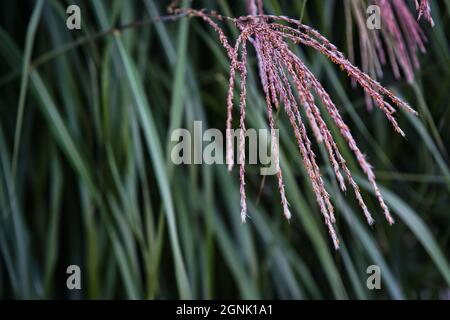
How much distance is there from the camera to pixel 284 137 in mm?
898

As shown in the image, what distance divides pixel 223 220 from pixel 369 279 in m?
0.26

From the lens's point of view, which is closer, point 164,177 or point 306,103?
point 306,103

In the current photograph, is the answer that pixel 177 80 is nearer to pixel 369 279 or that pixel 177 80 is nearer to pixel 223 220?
pixel 223 220

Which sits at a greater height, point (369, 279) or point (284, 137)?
point (284, 137)

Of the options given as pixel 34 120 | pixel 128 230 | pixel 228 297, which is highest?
pixel 34 120

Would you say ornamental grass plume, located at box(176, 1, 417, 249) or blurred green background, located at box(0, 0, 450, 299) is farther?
blurred green background, located at box(0, 0, 450, 299)

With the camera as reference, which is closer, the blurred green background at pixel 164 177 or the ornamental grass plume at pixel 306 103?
the ornamental grass plume at pixel 306 103

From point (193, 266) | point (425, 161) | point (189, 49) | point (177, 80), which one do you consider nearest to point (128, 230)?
point (193, 266)

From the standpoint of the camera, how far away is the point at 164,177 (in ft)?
2.65

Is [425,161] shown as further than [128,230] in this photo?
Yes

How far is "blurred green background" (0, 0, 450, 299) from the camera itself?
34.8 inches

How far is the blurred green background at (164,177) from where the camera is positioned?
0.88 meters
